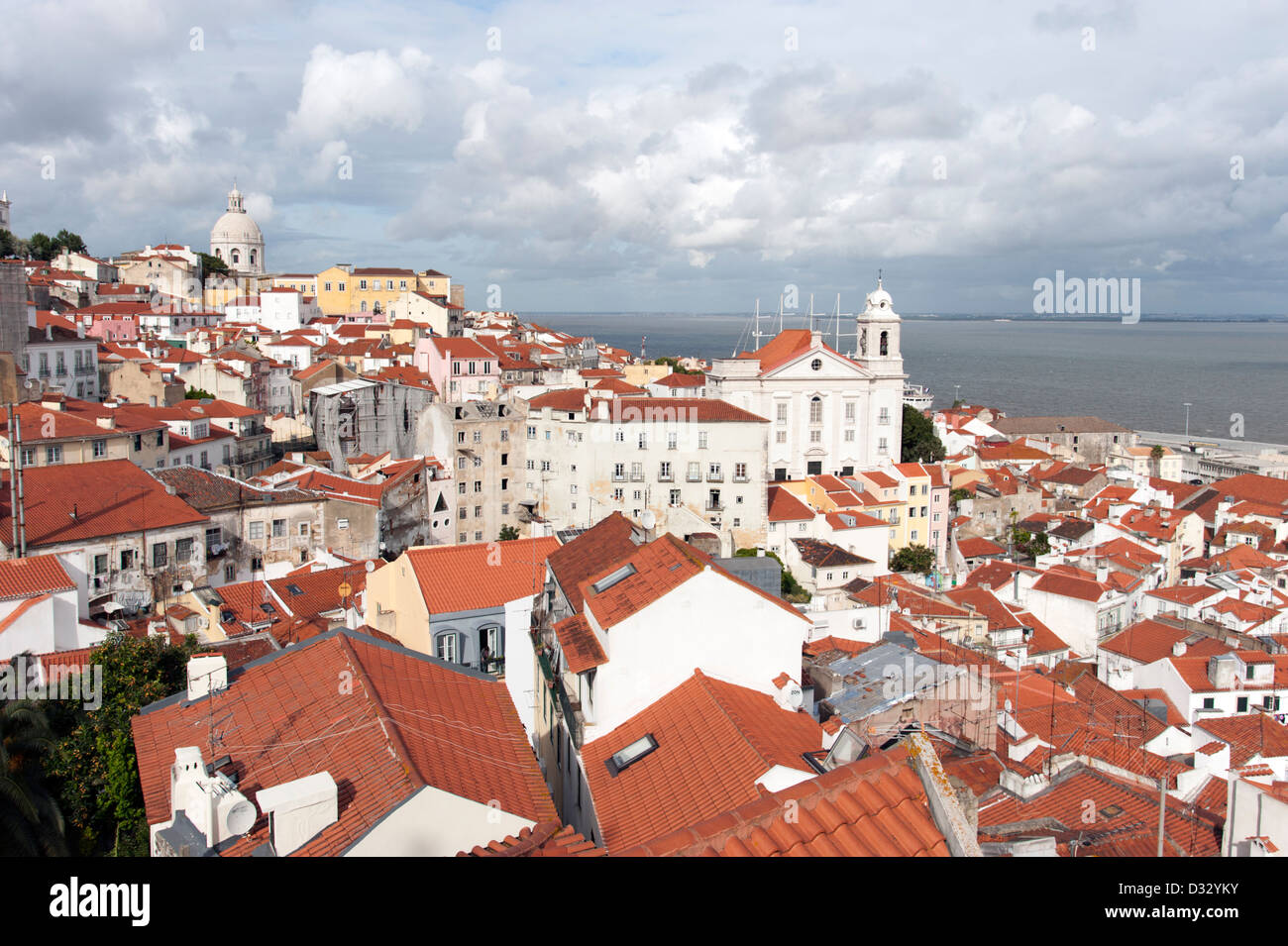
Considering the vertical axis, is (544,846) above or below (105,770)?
above

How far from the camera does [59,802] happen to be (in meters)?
10.1

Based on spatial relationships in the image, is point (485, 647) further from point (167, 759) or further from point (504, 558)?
point (167, 759)

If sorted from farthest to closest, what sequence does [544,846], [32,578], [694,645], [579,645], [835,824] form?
[32,578], [579,645], [694,645], [544,846], [835,824]

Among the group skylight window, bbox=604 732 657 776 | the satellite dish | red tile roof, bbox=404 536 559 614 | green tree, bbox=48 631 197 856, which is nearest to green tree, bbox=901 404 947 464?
red tile roof, bbox=404 536 559 614

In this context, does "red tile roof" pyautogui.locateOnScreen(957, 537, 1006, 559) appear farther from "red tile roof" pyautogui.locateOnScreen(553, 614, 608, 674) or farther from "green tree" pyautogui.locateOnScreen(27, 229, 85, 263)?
"green tree" pyautogui.locateOnScreen(27, 229, 85, 263)

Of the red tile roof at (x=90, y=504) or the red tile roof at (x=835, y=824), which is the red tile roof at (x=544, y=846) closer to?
the red tile roof at (x=835, y=824)

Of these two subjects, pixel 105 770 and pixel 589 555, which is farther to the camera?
pixel 589 555

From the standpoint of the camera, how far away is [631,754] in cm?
1051

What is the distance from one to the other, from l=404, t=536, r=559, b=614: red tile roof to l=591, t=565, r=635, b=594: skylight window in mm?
3310

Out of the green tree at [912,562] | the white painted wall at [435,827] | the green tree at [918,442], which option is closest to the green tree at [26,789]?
the white painted wall at [435,827]

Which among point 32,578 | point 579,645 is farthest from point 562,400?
point 579,645

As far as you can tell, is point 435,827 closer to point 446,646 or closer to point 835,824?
point 835,824

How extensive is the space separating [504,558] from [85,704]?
707cm

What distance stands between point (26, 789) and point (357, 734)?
137 inches
